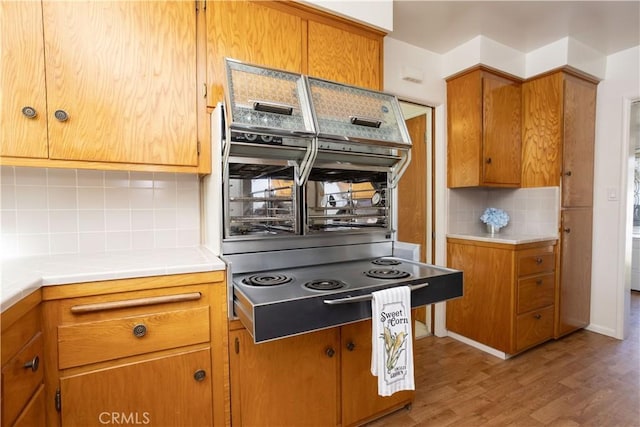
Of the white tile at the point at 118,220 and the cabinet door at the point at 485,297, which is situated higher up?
the white tile at the point at 118,220

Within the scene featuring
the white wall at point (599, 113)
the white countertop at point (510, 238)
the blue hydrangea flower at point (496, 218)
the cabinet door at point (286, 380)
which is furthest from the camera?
the blue hydrangea flower at point (496, 218)

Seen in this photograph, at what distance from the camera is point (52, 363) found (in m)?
1.10

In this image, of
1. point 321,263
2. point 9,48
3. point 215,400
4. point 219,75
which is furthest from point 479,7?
point 215,400

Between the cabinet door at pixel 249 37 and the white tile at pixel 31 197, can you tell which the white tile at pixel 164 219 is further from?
the cabinet door at pixel 249 37

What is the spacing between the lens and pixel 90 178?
65.5 inches

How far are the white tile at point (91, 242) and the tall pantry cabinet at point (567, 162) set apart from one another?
10.4 ft

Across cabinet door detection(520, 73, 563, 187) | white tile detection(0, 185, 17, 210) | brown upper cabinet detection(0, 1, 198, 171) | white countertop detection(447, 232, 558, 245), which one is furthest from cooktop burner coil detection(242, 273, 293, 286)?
cabinet door detection(520, 73, 563, 187)

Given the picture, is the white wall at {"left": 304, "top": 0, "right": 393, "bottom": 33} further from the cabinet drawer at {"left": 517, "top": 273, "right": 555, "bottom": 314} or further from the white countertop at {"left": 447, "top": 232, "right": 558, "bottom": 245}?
the cabinet drawer at {"left": 517, "top": 273, "right": 555, "bottom": 314}

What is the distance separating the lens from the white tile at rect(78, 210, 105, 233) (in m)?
1.65

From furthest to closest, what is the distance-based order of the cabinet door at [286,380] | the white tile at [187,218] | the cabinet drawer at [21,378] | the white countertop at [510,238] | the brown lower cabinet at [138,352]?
the white countertop at [510,238]
the white tile at [187,218]
the cabinet door at [286,380]
the brown lower cabinet at [138,352]
the cabinet drawer at [21,378]

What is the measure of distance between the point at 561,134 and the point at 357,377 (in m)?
2.45

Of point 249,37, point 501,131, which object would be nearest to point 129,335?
point 249,37

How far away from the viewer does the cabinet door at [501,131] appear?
2623 millimetres

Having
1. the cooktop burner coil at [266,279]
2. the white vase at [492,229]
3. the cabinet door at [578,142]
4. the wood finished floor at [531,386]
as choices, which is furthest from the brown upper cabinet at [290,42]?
the wood finished floor at [531,386]
